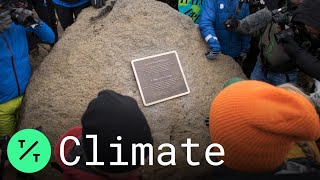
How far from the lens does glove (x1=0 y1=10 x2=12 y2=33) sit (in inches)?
122

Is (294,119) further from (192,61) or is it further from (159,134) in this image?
(192,61)

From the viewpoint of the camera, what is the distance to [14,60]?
3381mm

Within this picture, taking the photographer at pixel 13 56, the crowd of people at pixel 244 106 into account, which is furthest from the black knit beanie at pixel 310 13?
the photographer at pixel 13 56

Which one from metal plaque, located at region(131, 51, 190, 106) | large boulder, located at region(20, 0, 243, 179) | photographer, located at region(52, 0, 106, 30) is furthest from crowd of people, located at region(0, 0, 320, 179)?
photographer, located at region(52, 0, 106, 30)

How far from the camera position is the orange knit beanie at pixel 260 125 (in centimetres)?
153

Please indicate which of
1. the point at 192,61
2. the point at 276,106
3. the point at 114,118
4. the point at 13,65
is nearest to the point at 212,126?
the point at 276,106

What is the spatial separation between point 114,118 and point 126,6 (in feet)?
8.78

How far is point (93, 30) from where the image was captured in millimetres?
3883

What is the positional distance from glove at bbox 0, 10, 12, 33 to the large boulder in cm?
73

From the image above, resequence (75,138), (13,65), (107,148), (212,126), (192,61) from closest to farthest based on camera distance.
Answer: (107,148) < (212,126) < (75,138) < (13,65) < (192,61)

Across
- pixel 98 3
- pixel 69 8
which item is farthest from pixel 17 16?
pixel 69 8

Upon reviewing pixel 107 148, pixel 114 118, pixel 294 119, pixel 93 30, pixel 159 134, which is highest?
pixel 294 119

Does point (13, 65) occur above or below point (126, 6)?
below

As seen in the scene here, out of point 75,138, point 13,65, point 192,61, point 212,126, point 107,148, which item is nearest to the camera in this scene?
point 107,148
